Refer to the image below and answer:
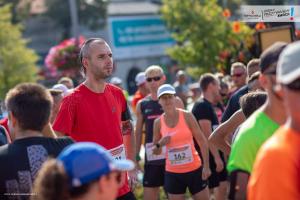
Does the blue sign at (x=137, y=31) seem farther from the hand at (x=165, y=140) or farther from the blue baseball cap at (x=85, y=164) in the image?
the blue baseball cap at (x=85, y=164)

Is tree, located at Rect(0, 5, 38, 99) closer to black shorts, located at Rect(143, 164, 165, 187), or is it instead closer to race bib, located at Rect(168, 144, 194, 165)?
black shorts, located at Rect(143, 164, 165, 187)

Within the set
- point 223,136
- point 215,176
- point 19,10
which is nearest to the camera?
point 223,136

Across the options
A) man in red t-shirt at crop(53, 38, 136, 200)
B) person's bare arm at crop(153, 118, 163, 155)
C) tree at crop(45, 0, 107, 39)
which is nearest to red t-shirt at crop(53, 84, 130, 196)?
man in red t-shirt at crop(53, 38, 136, 200)

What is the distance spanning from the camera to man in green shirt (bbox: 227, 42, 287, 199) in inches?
127

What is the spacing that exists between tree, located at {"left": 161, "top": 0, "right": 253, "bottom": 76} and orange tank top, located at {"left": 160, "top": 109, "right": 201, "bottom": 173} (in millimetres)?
13309

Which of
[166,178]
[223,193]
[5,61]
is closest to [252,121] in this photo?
[166,178]

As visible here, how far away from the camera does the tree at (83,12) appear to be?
51844mm

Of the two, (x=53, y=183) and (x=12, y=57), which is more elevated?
(x=53, y=183)

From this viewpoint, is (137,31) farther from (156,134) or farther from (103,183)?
(103,183)

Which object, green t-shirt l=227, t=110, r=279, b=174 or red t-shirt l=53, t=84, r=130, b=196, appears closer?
green t-shirt l=227, t=110, r=279, b=174

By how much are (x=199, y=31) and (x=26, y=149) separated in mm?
21124

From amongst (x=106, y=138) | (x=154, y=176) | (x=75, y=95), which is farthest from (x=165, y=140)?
(x=75, y=95)

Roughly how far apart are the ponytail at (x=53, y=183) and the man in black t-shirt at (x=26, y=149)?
926 mm

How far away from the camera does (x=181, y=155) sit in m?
7.64
